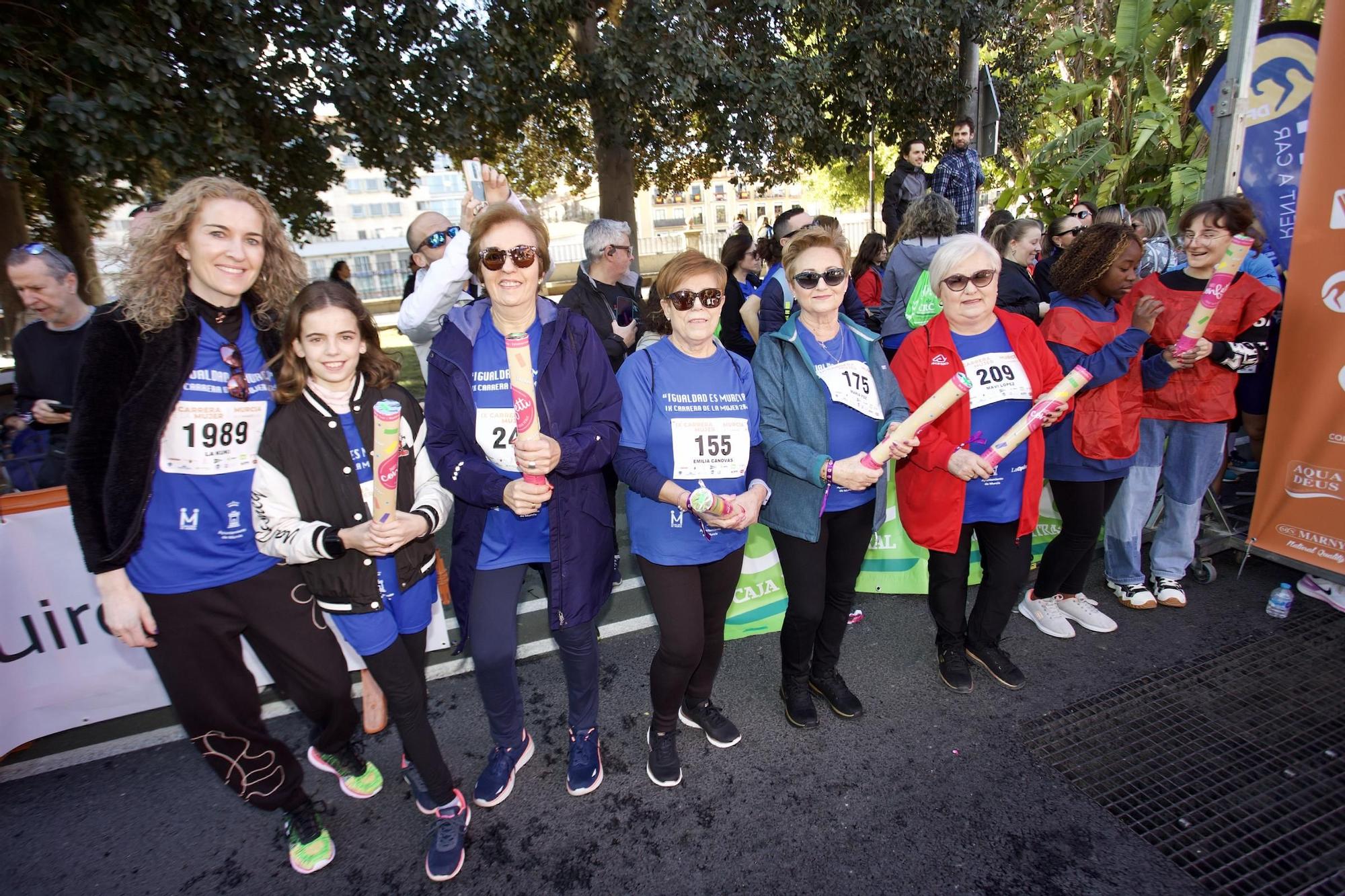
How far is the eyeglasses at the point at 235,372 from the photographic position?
2.33 metres

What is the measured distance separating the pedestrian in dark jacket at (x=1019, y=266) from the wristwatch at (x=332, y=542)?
4.10 metres

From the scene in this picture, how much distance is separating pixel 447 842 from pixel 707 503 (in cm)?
157

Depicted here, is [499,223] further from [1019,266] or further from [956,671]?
[1019,266]

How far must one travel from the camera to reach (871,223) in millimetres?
10586

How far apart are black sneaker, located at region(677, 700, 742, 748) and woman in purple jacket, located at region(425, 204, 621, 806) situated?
703mm

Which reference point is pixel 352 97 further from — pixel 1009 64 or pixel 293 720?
pixel 1009 64

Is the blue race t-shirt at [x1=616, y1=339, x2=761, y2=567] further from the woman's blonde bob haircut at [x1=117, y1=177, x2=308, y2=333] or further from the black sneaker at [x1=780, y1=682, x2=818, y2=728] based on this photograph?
the woman's blonde bob haircut at [x1=117, y1=177, x2=308, y2=333]

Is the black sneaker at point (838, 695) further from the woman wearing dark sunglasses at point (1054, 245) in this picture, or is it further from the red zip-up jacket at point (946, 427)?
the woman wearing dark sunglasses at point (1054, 245)

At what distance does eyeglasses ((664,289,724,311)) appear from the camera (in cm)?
263

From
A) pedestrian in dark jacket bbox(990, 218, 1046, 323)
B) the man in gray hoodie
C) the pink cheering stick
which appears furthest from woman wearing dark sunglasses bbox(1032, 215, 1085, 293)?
the pink cheering stick

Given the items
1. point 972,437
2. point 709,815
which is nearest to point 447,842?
point 709,815

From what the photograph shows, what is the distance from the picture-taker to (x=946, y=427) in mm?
3174

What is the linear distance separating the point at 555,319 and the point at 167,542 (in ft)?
4.80

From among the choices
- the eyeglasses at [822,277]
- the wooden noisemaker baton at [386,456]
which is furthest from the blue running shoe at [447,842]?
the eyeglasses at [822,277]
